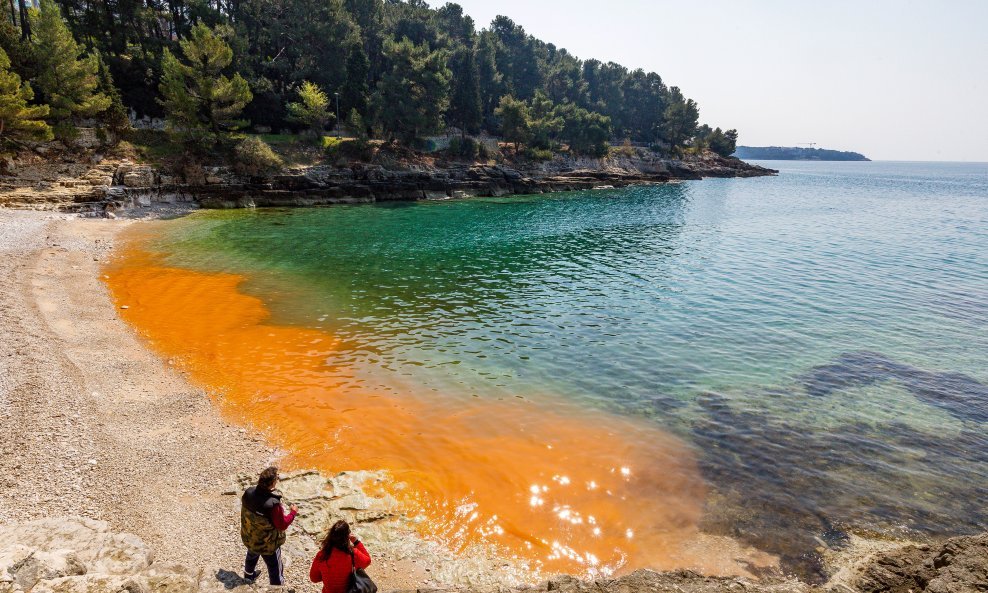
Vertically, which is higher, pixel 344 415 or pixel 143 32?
pixel 143 32

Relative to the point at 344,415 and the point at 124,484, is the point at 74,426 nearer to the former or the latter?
the point at 124,484

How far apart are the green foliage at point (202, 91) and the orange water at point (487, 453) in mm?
54608

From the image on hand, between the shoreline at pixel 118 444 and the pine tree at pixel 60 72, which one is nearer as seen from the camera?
the shoreline at pixel 118 444

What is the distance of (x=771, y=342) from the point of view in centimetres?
2311

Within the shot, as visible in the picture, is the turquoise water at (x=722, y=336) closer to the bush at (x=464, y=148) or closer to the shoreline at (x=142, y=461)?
the shoreline at (x=142, y=461)

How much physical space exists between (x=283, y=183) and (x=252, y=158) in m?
5.01

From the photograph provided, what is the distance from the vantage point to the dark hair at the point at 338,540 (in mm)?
Answer: 7281

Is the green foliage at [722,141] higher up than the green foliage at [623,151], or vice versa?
the green foliage at [722,141]

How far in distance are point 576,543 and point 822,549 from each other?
18.2 feet

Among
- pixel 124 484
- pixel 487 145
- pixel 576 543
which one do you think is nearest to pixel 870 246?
pixel 576 543

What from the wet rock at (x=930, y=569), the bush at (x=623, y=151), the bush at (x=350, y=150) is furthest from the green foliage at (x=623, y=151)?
the wet rock at (x=930, y=569)

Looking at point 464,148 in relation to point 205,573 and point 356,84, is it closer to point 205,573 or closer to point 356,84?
point 356,84

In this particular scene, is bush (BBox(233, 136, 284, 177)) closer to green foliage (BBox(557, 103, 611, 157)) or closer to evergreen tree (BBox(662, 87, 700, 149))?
green foliage (BBox(557, 103, 611, 157))

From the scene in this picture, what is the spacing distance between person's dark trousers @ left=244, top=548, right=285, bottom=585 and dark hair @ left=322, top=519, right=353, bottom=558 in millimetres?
2091
